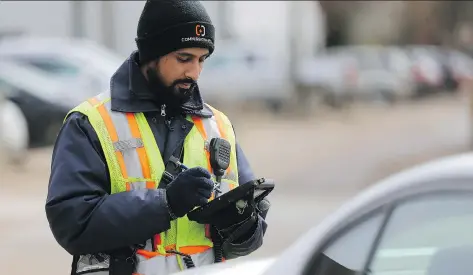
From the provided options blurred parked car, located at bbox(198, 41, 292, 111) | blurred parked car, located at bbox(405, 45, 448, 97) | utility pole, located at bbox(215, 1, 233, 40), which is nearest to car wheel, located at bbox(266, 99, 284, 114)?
blurred parked car, located at bbox(198, 41, 292, 111)

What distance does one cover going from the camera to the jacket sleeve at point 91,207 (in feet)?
11.0

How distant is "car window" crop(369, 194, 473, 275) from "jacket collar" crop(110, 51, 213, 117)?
919 millimetres

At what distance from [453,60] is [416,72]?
7660 millimetres

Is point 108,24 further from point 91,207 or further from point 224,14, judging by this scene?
point 91,207

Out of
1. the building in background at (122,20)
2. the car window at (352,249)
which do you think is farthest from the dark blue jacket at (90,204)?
the building in background at (122,20)

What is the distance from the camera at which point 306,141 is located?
66.8 ft

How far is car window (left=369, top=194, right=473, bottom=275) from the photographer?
2828 millimetres

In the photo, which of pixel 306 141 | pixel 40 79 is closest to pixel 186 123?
pixel 40 79

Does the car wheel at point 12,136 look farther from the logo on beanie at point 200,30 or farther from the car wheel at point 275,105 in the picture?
the car wheel at point 275,105

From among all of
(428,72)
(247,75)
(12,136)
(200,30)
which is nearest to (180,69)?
(200,30)

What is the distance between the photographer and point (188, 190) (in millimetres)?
3340

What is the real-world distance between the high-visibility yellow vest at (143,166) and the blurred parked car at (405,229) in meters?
0.55

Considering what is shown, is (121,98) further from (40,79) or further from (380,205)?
(40,79)

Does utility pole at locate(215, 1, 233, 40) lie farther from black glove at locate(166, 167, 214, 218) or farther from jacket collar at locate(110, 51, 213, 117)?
black glove at locate(166, 167, 214, 218)
